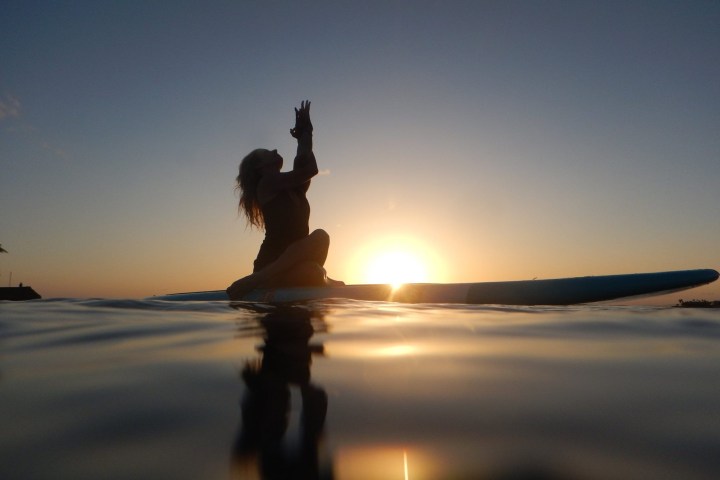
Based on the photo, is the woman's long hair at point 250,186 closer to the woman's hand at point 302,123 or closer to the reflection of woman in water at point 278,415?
the woman's hand at point 302,123

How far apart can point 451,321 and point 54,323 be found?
181 cm

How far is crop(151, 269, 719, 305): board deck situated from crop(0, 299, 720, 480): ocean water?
2.94 metres

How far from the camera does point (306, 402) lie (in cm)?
76

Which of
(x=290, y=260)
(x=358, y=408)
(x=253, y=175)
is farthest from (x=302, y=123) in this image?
(x=358, y=408)

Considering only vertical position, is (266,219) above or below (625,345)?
above

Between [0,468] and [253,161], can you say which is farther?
[253,161]

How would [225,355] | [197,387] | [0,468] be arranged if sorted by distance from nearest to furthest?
[0,468] < [197,387] < [225,355]

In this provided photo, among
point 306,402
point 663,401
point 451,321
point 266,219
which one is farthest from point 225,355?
point 266,219

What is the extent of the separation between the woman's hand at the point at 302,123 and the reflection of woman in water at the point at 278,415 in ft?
12.8

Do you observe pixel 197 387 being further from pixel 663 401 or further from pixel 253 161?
pixel 253 161

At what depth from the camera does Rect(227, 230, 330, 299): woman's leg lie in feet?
15.8

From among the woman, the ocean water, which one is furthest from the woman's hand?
the ocean water

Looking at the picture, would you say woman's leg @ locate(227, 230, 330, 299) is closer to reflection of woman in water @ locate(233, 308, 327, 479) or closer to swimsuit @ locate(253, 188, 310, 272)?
swimsuit @ locate(253, 188, 310, 272)

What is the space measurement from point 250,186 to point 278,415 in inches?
193
